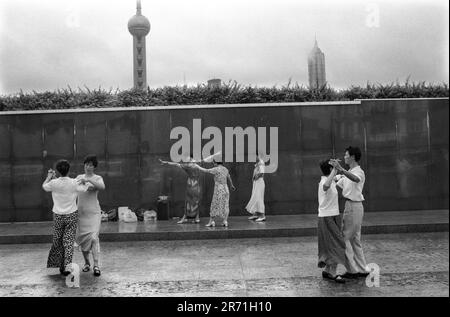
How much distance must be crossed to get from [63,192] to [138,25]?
102247mm

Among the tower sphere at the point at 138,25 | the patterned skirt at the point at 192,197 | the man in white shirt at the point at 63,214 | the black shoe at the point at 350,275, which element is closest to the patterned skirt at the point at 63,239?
the man in white shirt at the point at 63,214

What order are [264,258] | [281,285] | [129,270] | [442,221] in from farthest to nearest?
[442,221] < [264,258] < [129,270] < [281,285]

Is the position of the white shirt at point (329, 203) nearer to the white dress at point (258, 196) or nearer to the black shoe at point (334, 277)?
the black shoe at point (334, 277)

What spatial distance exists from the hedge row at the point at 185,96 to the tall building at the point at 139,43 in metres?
90.7

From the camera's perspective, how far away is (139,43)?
106 meters

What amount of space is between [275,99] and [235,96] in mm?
1184

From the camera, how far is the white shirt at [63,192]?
253 inches

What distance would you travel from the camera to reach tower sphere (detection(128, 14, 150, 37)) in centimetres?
10206

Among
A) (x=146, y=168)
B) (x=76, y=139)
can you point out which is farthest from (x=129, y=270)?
(x=76, y=139)

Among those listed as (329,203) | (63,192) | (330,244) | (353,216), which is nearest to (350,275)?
(330,244)

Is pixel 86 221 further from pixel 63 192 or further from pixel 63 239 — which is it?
pixel 63 192

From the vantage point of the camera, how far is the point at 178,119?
1267cm

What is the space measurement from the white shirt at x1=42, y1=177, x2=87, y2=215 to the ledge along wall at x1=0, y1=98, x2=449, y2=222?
5.94m
